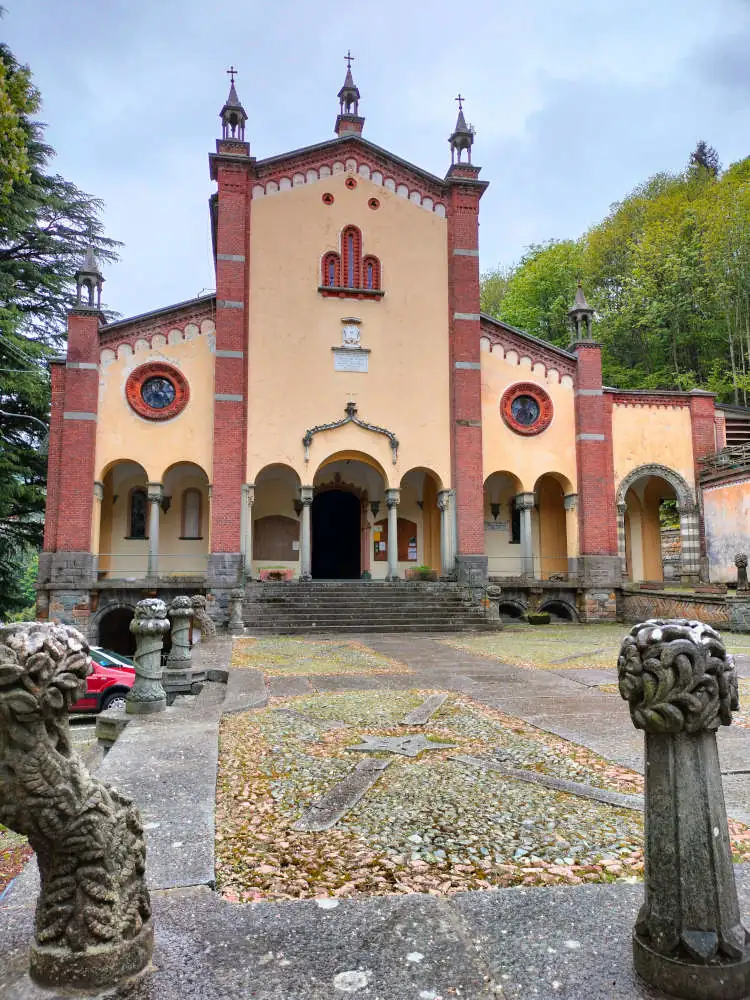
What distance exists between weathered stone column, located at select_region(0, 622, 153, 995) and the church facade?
16615 millimetres

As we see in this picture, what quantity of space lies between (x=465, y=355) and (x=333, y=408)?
448 centimetres

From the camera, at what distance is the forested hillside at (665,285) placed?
28.4 m

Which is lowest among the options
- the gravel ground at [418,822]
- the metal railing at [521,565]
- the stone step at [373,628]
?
the stone step at [373,628]

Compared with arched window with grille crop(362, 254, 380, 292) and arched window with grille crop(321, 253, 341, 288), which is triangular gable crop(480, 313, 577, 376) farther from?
arched window with grille crop(321, 253, 341, 288)

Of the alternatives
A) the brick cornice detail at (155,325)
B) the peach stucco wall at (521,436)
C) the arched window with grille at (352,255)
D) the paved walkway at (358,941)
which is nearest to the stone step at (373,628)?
the peach stucco wall at (521,436)

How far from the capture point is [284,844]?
3289 mm

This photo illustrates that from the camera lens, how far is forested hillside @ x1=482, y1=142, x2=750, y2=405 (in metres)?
28.4

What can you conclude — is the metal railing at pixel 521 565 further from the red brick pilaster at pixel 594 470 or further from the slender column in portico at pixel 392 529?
the slender column in portico at pixel 392 529

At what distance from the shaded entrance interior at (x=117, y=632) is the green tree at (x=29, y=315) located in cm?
411

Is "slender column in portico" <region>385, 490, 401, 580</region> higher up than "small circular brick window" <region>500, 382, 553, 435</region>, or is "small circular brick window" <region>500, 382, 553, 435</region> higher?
"small circular brick window" <region>500, 382, 553, 435</region>

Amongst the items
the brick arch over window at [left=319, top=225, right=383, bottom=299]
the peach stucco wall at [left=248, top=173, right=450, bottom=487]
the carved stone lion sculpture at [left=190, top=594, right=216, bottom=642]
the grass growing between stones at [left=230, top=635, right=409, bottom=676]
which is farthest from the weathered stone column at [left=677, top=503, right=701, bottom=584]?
the carved stone lion sculpture at [left=190, top=594, right=216, bottom=642]

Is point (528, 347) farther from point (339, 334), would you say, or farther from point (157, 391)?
point (157, 391)

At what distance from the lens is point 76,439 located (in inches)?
719

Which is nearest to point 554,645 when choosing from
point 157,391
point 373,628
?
point 373,628
